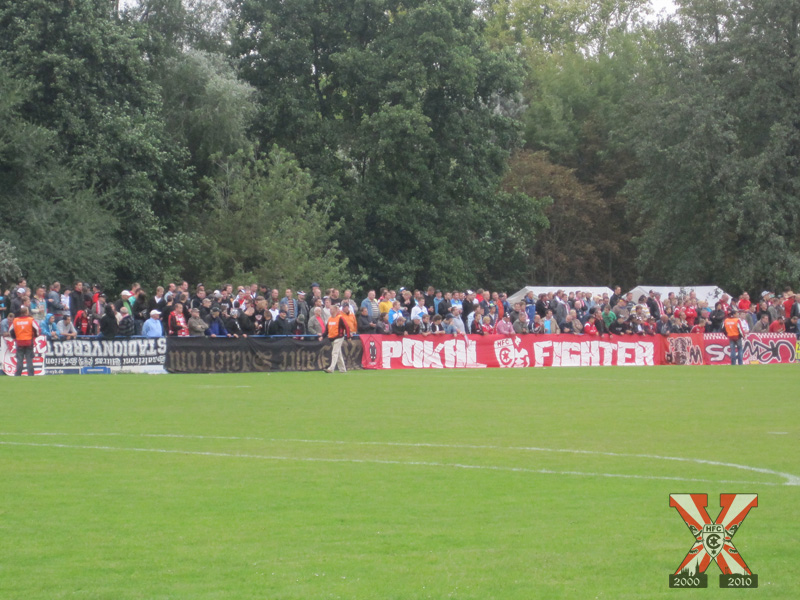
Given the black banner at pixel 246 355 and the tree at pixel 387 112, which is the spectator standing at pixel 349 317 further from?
the tree at pixel 387 112

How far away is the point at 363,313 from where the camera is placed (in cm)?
3331

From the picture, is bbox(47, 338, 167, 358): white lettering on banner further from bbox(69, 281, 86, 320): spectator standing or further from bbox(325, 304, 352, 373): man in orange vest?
bbox(325, 304, 352, 373): man in orange vest

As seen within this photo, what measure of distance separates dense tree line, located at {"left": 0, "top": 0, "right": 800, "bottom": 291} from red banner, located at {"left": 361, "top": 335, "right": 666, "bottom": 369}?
11.7m

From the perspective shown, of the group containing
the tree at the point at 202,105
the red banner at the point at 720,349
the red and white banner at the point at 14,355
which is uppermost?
the tree at the point at 202,105

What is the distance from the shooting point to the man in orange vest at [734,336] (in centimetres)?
3569

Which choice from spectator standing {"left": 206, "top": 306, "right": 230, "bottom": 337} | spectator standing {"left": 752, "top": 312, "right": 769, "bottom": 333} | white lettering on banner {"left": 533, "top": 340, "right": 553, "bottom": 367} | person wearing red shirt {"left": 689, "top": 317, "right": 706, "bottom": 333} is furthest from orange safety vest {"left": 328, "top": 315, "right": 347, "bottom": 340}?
spectator standing {"left": 752, "top": 312, "right": 769, "bottom": 333}

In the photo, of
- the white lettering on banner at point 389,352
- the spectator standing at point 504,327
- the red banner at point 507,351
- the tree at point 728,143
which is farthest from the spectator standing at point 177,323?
the tree at point 728,143

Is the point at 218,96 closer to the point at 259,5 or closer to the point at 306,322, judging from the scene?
the point at 259,5

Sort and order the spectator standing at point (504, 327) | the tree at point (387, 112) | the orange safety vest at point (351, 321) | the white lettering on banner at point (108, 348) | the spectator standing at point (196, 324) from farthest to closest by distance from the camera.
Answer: the tree at point (387, 112) → the spectator standing at point (504, 327) → the orange safety vest at point (351, 321) → the spectator standing at point (196, 324) → the white lettering on banner at point (108, 348)

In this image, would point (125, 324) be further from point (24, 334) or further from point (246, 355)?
point (246, 355)

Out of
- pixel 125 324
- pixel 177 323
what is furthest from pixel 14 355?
pixel 177 323

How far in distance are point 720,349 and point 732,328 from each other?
1394 mm

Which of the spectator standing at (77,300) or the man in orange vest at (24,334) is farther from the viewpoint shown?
the spectator standing at (77,300)

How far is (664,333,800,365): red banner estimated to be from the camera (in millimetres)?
36656
